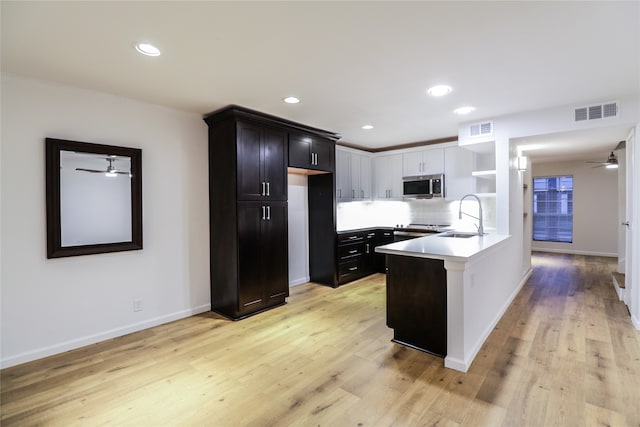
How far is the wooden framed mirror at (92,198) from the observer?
274 cm

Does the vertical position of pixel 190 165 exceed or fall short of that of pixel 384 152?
it falls short

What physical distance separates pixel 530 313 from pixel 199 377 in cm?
373

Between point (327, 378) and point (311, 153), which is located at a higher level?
point (311, 153)

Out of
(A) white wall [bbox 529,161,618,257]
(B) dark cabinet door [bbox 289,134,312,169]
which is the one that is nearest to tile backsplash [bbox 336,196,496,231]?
(B) dark cabinet door [bbox 289,134,312,169]

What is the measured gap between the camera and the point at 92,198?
116 inches

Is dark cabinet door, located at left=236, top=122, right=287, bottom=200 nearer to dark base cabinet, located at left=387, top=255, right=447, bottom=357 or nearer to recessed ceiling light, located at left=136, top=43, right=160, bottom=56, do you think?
recessed ceiling light, located at left=136, top=43, right=160, bottom=56

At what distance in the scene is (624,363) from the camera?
2.53 meters

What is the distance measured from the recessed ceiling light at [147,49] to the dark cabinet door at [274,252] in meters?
1.98

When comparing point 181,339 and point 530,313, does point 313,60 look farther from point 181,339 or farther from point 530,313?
point 530,313

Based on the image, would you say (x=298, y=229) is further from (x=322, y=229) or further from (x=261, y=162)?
(x=261, y=162)

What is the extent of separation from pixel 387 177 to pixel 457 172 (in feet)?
4.35

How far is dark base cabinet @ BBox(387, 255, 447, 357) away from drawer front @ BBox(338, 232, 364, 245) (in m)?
2.03

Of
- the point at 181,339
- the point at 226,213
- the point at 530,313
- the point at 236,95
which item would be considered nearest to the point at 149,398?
the point at 181,339

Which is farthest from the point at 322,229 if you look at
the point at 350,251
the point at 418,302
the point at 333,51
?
the point at 333,51
